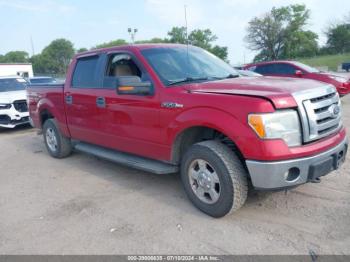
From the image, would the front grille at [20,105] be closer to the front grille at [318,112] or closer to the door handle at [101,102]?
the door handle at [101,102]

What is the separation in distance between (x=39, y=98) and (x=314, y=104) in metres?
5.20

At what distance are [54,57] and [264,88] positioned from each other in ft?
309

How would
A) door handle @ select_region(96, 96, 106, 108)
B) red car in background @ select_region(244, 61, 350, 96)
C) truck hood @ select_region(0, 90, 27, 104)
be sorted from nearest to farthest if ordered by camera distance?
door handle @ select_region(96, 96, 106, 108) → truck hood @ select_region(0, 90, 27, 104) → red car in background @ select_region(244, 61, 350, 96)

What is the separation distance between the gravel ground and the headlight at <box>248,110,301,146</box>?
911 millimetres

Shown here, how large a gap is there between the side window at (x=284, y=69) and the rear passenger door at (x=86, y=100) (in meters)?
8.19

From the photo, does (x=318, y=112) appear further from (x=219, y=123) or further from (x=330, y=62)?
(x=330, y=62)

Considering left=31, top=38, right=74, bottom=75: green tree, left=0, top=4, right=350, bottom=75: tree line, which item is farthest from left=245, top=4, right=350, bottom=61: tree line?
left=31, top=38, right=74, bottom=75: green tree

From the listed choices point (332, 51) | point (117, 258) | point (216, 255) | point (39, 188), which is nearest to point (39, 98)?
point (39, 188)

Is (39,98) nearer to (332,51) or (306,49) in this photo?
(306,49)

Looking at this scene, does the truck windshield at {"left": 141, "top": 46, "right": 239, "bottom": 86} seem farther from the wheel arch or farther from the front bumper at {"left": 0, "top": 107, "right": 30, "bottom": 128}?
the front bumper at {"left": 0, "top": 107, "right": 30, "bottom": 128}

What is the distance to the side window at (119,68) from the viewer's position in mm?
4617

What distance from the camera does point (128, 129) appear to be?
455 centimetres

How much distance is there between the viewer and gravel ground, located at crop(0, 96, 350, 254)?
3166 millimetres

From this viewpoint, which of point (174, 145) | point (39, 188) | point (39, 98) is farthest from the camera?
point (39, 98)
